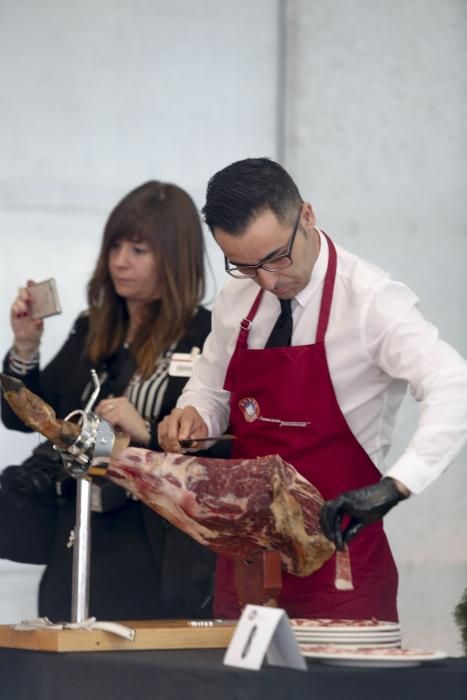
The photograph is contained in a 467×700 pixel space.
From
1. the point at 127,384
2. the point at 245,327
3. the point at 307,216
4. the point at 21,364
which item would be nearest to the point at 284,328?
the point at 245,327

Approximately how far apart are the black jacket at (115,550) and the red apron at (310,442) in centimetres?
47

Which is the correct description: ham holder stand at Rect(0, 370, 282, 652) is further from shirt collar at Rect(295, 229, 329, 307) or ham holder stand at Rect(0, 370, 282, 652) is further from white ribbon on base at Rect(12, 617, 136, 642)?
shirt collar at Rect(295, 229, 329, 307)

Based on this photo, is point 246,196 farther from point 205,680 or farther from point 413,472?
point 205,680

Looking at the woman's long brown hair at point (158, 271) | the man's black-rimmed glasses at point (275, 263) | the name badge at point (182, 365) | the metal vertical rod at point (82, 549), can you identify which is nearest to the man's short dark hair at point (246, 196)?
the man's black-rimmed glasses at point (275, 263)

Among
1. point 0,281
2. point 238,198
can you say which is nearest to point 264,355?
point 238,198

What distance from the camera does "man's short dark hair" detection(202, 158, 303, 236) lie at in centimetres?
203

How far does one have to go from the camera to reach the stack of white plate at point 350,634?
163cm

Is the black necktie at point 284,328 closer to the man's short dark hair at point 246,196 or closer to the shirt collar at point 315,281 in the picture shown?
the shirt collar at point 315,281

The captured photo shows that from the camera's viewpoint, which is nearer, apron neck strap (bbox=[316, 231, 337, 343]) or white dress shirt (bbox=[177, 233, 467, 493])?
white dress shirt (bbox=[177, 233, 467, 493])

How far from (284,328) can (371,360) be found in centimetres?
17

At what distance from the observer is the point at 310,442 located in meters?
2.11

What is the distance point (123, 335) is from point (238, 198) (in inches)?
38.9

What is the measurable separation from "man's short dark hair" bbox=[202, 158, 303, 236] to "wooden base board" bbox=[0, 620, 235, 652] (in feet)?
2.02

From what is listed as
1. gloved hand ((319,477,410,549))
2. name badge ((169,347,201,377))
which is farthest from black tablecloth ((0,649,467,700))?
name badge ((169,347,201,377))
